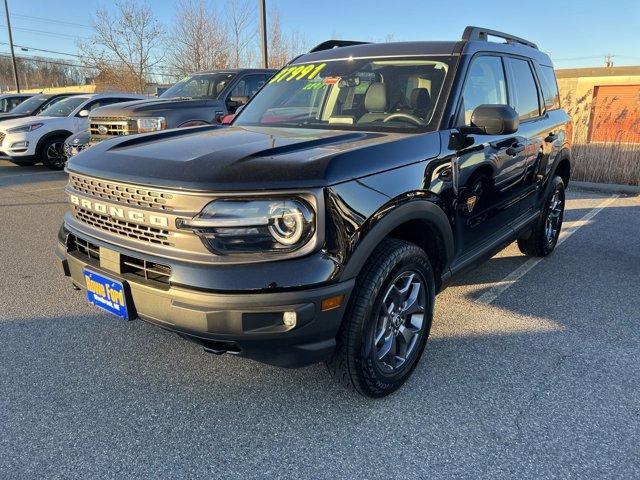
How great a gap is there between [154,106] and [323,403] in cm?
623

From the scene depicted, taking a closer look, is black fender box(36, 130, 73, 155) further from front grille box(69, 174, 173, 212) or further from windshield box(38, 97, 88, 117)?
front grille box(69, 174, 173, 212)

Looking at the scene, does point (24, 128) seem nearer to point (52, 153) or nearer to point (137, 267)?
point (52, 153)

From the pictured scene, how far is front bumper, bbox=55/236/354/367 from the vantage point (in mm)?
2047

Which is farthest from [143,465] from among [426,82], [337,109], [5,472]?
[426,82]

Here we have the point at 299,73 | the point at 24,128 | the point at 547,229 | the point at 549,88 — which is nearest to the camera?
the point at 299,73

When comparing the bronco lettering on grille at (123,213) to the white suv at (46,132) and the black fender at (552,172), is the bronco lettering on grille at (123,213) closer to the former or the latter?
the black fender at (552,172)

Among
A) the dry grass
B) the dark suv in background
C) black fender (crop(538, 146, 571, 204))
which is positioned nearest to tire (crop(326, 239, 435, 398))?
black fender (crop(538, 146, 571, 204))

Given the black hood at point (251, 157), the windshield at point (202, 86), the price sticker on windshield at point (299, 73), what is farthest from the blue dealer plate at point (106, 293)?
the windshield at point (202, 86)

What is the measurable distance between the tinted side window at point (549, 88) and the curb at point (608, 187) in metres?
4.54

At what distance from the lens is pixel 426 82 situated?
318 centimetres

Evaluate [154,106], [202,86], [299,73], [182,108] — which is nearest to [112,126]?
[154,106]

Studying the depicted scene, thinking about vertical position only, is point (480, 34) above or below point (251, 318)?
above

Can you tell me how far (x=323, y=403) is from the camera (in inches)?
104

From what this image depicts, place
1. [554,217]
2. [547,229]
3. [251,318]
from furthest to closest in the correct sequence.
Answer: [554,217] → [547,229] → [251,318]
